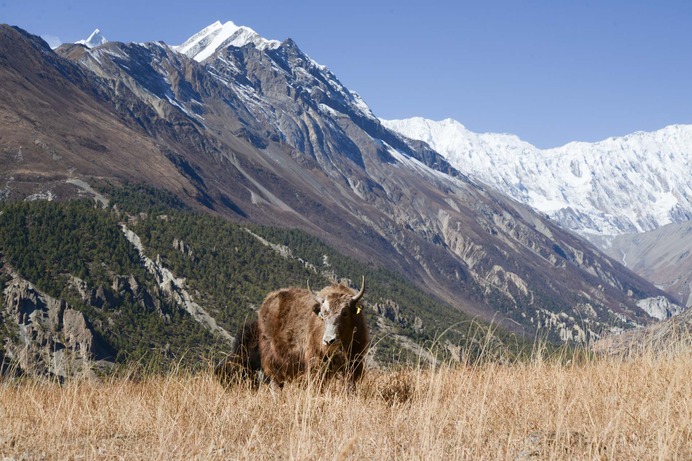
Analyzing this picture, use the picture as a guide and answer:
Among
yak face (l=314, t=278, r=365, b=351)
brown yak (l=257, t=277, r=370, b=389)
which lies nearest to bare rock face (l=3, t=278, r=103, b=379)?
brown yak (l=257, t=277, r=370, b=389)

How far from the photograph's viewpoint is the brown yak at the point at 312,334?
34.7 feet

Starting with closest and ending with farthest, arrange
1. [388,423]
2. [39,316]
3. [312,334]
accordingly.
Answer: [388,423] → [312,334] → [39,316]

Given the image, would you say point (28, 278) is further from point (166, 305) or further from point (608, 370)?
point (608, 370)

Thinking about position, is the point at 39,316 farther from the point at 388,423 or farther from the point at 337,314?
the point at 388,423

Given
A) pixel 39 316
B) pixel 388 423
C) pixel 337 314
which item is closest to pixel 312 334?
pixel 337 314

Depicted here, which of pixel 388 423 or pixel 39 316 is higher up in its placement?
pixel 388 423

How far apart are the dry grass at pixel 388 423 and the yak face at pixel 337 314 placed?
149 centimetres

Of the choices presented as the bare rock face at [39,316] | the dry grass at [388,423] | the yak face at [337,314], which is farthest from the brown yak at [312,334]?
the bare rock face at [39,316]

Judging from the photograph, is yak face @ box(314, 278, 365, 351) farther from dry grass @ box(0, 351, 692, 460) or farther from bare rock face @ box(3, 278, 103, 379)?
bare rock face @ box(3, 278, 103, 379)

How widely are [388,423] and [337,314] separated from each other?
13.2 feet

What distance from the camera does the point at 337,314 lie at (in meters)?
10.8

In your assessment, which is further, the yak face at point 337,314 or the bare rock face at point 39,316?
the bare rock face at point 39,316

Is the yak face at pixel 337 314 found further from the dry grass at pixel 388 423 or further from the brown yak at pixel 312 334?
the dry grass at pixel 388 423

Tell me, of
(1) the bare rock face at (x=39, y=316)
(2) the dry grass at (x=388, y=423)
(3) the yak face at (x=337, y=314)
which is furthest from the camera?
(1) the bare rock face at (x=39, y=316)
